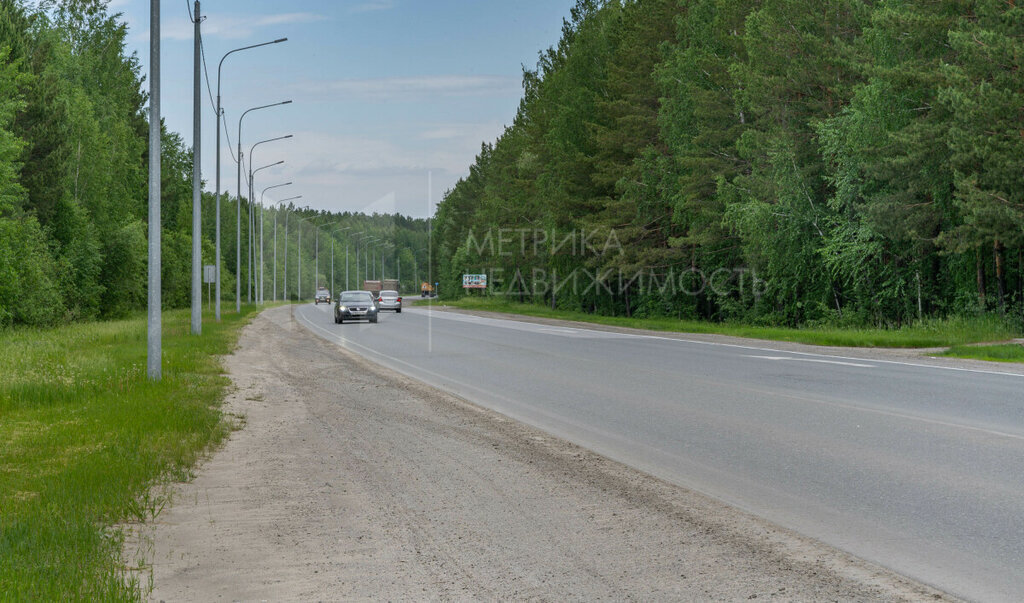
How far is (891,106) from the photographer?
1206 inches

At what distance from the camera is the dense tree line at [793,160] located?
27.3m

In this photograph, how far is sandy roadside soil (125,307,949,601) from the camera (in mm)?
5293

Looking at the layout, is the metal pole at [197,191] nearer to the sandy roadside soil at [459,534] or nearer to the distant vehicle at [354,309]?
the distant vehicle at [354,309]

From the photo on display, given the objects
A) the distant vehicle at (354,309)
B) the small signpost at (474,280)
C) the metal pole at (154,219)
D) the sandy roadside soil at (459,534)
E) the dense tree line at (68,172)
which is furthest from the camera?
the small signpost at (474,280)

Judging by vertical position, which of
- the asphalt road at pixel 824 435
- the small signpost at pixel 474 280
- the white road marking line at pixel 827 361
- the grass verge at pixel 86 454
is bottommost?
the white road marking line at pixel 827 361

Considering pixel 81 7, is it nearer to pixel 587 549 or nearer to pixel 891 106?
pixel 891 106

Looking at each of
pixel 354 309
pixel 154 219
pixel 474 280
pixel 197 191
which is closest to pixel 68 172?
pixel 354 309

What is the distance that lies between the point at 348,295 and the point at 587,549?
42225 millimetres

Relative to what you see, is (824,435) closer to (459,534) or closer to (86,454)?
(459,534)

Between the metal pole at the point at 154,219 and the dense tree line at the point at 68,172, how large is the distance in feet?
72.1

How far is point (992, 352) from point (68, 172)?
2017 inches

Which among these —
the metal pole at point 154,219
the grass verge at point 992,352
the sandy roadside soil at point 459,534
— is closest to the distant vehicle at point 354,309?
the grass verge at point 992,352

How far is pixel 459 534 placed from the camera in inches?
255

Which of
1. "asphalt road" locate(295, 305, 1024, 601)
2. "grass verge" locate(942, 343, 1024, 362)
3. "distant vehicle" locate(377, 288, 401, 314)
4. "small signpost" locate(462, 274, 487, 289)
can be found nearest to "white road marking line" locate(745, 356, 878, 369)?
"asphalt road" locate(295, 305, 1024, 601)
